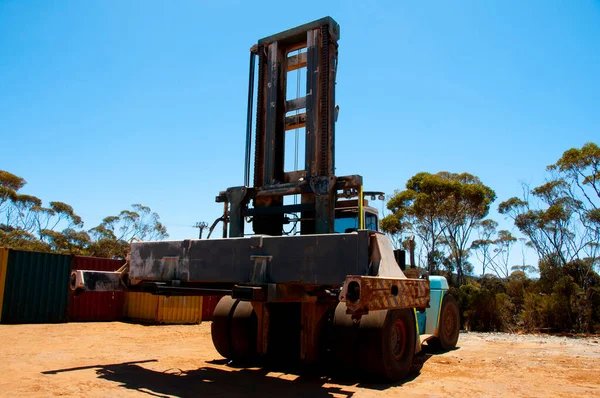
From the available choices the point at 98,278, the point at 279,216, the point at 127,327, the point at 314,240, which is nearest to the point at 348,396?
the point at 314,240

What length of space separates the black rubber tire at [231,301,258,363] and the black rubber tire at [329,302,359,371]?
165 cm

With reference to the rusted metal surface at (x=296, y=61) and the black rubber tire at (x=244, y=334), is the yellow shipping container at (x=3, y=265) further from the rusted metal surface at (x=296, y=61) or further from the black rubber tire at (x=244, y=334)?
the rusted metal surface at (x=296, y=61)

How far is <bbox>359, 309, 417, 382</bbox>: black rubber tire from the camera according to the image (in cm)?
630

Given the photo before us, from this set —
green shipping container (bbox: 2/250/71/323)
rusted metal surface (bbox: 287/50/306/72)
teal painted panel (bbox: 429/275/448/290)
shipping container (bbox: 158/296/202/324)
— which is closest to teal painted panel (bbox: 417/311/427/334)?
teal painted panel (bbox: 429/275/448/290)

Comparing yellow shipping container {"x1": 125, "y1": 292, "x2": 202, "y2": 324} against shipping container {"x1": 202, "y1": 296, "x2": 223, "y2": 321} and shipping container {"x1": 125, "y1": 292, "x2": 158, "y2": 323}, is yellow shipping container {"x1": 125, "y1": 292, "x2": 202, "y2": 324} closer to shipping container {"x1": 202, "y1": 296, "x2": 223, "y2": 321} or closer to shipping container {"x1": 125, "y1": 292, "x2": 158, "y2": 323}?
shipping container {"x1": 125, "y1": 292, "x2": 158, "y2": 323}

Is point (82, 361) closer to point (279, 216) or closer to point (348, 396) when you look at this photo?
point (279, 216)

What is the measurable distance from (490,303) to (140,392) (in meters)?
16.0

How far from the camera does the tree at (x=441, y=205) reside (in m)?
27.5

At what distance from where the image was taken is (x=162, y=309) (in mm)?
18734

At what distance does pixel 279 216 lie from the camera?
7.52m

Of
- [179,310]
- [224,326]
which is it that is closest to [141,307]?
[179,310]

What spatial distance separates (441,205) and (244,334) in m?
21.8

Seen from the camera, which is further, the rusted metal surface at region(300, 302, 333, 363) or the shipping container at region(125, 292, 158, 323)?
the shipping container at region(125, 292, 158, 323)

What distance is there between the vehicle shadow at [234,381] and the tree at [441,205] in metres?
20.2
